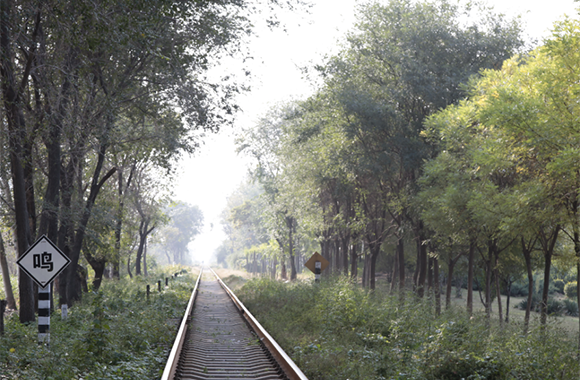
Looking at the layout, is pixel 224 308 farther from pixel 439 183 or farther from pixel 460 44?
pixel 460 44

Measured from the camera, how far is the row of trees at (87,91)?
11117mm

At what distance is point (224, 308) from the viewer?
71.0ft

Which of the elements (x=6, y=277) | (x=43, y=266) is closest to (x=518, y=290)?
(x=6, y=277)

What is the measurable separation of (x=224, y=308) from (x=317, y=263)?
497 cm

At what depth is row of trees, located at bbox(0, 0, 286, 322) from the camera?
11.1 metres

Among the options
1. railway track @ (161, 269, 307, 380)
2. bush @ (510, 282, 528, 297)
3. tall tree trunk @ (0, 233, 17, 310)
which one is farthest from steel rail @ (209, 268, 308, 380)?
bush @ (510, 282, 528, 297)

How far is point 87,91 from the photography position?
47.9 feet

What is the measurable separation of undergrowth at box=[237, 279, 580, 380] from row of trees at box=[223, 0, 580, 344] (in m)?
3.72

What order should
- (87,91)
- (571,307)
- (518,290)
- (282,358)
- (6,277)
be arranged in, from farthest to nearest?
(518,290) → (571,307) → (6,277) → (87,91) → (282,358)

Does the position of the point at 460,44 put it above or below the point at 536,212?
above

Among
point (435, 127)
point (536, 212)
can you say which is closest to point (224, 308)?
point (435, 127)

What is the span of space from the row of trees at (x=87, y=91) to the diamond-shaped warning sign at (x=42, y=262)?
3377 millimetres

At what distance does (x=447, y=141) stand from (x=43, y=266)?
14433 millimetres

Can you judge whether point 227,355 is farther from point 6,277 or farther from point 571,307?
point 571,307
